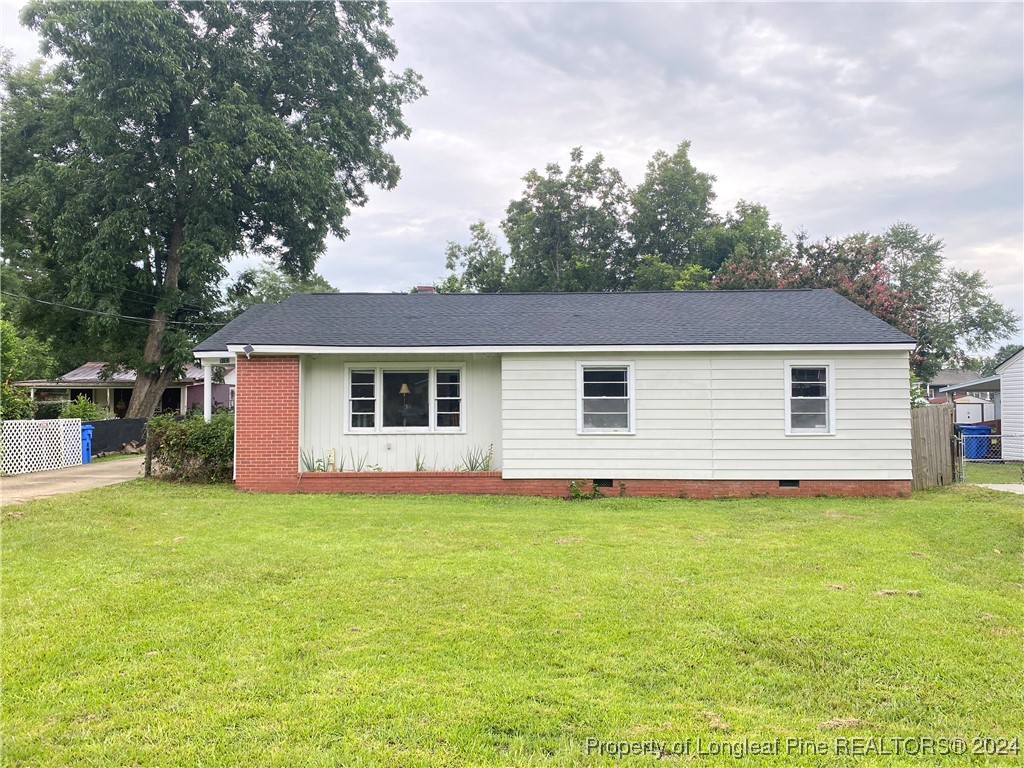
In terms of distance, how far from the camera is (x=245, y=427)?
1148 cm

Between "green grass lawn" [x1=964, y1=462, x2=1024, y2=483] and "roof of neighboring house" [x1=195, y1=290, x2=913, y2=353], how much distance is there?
5701 mm

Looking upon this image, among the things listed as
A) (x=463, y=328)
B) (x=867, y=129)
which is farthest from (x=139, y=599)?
(x=867, y=129)

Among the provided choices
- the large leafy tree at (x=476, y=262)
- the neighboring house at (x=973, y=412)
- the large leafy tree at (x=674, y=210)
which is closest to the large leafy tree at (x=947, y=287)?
the neighboring house at (x=973, y=412)

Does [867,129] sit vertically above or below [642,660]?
above

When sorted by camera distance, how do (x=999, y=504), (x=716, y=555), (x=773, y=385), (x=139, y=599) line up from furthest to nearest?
(x=773, y=385)
(x=999, y=504)
(x=716, y=555)
(x=139, y=599)

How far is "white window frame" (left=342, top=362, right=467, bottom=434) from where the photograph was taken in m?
12.0

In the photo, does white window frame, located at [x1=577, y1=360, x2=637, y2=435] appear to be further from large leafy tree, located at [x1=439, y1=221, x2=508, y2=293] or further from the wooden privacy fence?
large leafy tree, located at [x1=439, y1=221, x2=508, y2=293]

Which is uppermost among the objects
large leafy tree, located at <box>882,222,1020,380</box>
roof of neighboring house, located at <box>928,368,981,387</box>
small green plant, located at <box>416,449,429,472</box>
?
large leafy tree, located at <box>882,222,1020,380</box>

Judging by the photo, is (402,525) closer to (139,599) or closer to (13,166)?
(139,599)

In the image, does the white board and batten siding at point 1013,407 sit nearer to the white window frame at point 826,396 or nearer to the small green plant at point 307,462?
the white window frame at point 826,396

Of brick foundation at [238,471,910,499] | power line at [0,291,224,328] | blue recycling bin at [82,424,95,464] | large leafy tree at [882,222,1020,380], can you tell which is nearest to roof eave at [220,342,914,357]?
brick foundation at [238,471,910,499]

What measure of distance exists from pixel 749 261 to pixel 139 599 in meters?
25.0

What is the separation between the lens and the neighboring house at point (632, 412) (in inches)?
445

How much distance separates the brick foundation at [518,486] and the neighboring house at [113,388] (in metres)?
19.2
